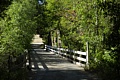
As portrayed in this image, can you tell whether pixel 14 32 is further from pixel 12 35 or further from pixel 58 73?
pixel 58 73

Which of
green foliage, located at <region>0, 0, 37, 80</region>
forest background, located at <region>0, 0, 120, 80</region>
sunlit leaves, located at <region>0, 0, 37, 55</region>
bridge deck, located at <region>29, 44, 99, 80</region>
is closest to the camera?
forest background, located at <region>0, 0, 120, 80</region>

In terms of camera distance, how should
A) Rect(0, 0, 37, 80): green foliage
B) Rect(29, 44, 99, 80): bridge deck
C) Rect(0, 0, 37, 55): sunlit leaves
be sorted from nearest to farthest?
Rect(0, 0, 37, 80): green foliage → Rect(29, 44, 99, 80): bridge deck → Rect(0, 0, 37, 55): sunlit leaves

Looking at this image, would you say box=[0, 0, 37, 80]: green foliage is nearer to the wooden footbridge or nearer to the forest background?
the forest background

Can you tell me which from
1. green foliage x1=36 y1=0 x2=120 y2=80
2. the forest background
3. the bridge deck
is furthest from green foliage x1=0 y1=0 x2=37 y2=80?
green foliage x1=36 y1=0 x2=120 y2=80

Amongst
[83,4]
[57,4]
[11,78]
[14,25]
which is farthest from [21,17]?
[57,4]

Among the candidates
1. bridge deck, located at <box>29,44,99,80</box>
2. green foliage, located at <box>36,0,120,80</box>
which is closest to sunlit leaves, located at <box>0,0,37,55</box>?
bridge deck, located at <box>29,44,99,80</box>

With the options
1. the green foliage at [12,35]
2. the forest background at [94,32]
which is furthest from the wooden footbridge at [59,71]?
the green foliage at [12,35]

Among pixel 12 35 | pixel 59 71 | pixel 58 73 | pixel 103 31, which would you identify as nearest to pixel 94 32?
pixel 103 31

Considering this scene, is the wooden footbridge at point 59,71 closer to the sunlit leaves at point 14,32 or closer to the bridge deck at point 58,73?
the bridge deck at point 58,73

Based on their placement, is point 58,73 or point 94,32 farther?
point 58,73

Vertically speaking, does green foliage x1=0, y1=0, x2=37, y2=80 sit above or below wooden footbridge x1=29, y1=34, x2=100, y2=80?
above

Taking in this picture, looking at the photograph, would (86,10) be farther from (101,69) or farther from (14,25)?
(14,25)

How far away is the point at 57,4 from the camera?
111ft

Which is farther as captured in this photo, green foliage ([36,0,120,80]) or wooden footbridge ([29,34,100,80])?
wooden footbridge ([29,34,100,80])
